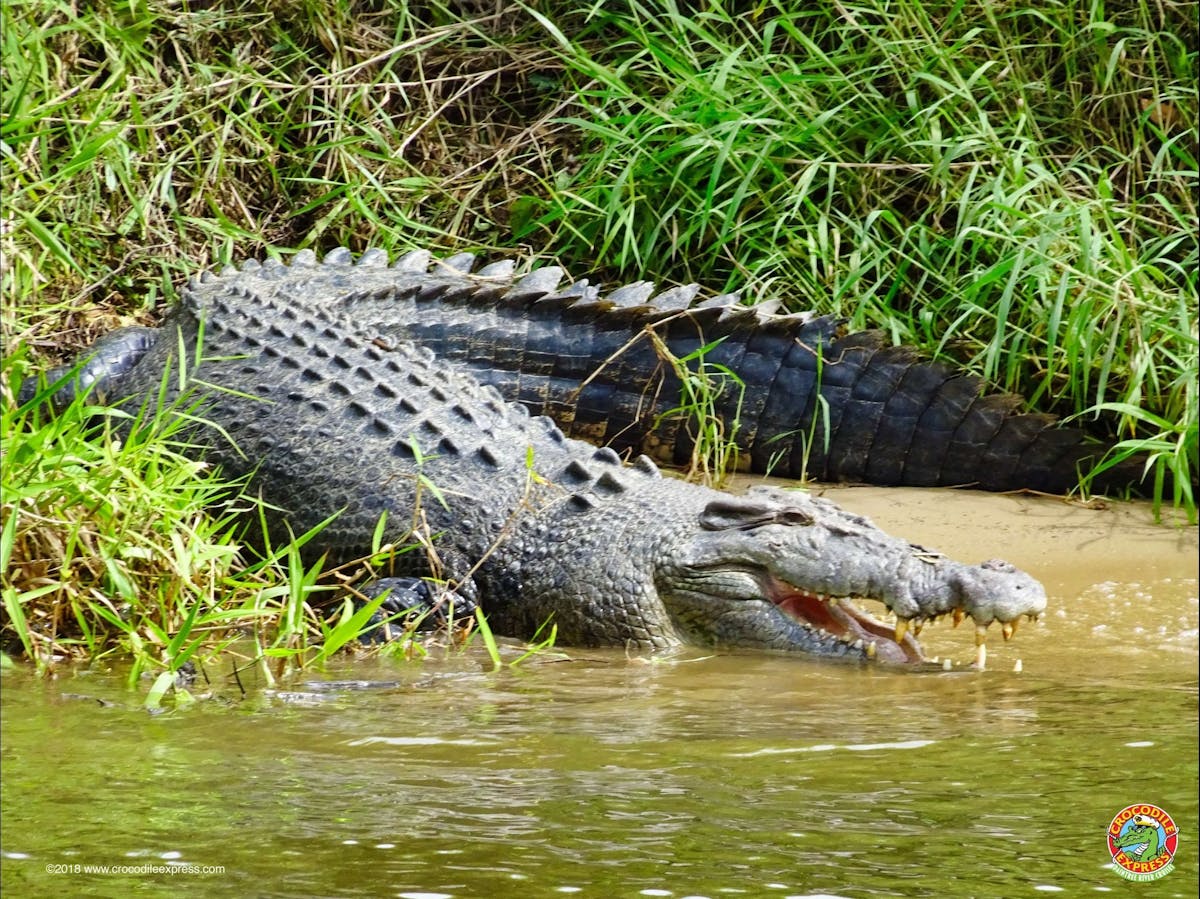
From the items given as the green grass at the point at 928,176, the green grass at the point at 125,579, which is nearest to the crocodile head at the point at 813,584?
the green grass at the point at 125,579

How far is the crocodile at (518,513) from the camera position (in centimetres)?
409

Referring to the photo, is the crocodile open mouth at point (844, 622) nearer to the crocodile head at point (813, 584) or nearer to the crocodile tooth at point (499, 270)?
the crocodile head at point (813, 584)

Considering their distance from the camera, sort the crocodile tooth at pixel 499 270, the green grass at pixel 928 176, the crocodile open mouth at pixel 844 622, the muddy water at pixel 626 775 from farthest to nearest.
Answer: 1. the crocodile tooth at pixel 499 270
2. the green grass at pixel 928 176
3. the crocodile open mouth at pixel 844 622
4. the muddy water at pixel 626 775

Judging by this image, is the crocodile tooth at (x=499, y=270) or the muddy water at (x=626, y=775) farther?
the crocodile tooth at (x=499, y=270)

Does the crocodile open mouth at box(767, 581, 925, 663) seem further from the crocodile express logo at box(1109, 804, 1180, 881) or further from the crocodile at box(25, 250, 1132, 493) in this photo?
the crocodile express logo at box(1109, 804, 1180, 881)

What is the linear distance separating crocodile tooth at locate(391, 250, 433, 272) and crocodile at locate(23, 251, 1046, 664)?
2.09 ft

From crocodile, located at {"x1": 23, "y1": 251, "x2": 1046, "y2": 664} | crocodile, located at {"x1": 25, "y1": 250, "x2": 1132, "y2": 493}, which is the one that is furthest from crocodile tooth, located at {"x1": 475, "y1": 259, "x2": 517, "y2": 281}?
crocodile, located at {"x1": 23, "y1": 251, "x2": 1046, "y2": 664}

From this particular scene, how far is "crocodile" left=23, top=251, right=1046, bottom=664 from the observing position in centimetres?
409

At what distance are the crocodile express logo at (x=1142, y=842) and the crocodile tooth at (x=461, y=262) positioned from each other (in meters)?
4.20

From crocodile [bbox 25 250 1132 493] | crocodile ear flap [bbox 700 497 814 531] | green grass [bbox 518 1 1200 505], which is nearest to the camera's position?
crocodile ear flap [bbox 700 497 814 531]

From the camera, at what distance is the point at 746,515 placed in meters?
4.33

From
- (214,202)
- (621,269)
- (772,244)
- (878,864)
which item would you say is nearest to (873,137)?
(772,244)

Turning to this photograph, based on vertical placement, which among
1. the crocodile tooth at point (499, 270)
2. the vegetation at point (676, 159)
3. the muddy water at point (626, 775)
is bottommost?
the muddy water at point (626, 775)

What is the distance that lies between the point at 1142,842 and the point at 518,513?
2.40 meters
